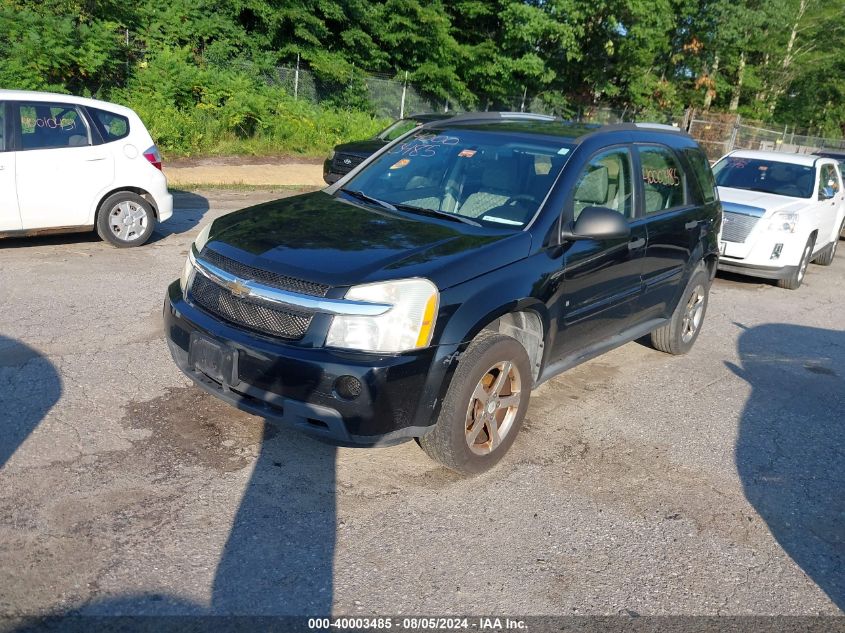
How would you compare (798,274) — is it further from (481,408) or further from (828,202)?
(481,408)

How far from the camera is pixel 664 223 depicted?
570cm

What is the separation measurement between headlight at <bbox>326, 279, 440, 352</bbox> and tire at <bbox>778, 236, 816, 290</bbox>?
7886 millimetres

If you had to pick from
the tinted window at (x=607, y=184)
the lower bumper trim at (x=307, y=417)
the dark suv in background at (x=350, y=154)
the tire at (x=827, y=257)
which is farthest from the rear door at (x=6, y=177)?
the tire at (x=827, y=257)

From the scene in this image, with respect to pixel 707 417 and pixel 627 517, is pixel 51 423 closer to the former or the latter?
pixel 627 517

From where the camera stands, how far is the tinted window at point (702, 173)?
6352 mm

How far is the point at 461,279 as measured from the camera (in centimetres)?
392

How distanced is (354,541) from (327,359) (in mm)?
Answer: 867

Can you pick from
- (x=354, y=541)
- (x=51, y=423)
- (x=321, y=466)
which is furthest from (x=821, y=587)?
(x=51, y=423)

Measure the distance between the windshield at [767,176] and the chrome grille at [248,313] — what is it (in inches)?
355

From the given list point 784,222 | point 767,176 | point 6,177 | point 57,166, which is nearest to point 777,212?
point 784,222

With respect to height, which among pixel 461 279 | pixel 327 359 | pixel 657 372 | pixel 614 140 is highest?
pixel 614 140

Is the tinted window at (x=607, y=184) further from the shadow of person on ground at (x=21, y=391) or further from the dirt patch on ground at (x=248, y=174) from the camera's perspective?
the dirt patch on ground at (x=248, y=174)

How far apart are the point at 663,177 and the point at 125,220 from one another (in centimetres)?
605

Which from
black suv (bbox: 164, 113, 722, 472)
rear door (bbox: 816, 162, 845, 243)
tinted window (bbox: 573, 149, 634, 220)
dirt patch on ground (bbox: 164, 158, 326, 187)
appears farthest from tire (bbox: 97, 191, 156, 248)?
rear door (bbox: 816, 162, 845, 243)
